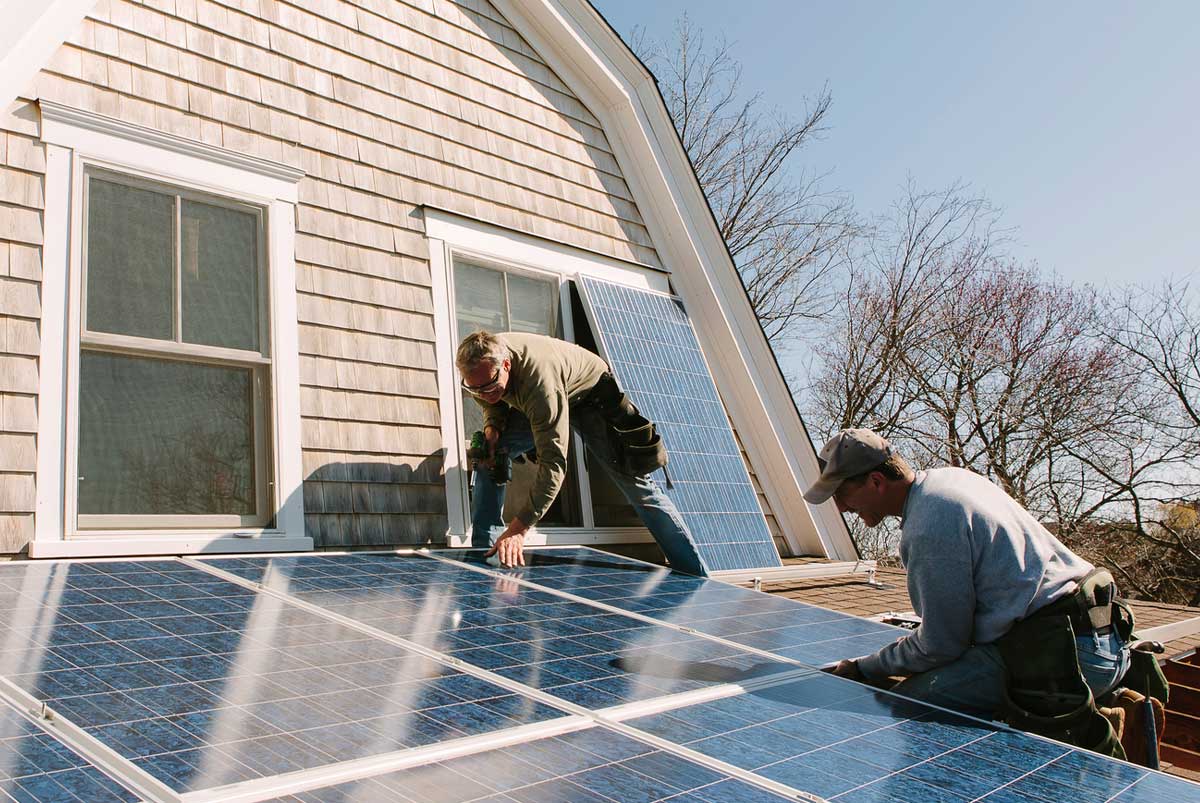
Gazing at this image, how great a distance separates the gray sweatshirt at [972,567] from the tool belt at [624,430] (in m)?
2.33

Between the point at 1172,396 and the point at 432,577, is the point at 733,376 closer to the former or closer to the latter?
the point at 432,577

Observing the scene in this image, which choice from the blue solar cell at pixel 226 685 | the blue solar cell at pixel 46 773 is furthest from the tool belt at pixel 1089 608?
the blue solar cell at pixel 46 773

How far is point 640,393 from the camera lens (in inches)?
258

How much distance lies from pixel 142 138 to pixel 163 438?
1.58m

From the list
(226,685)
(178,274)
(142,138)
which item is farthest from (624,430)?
(226,685)

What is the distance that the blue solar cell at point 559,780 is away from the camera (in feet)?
6.66

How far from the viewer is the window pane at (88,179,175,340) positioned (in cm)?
479

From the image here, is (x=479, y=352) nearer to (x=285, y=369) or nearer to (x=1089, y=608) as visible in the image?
(x=285, y=369)

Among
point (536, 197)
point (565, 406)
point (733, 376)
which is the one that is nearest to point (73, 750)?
point (565, 406)

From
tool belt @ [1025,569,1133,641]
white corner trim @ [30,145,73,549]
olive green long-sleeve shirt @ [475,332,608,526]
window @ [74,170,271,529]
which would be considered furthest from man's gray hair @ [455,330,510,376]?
tool belt @ [1025,569,1133,641]

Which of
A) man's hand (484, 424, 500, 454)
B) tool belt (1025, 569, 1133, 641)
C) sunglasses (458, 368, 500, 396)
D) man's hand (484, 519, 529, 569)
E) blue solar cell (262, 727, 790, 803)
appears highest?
sunglasses (458, 368, 500, 396)

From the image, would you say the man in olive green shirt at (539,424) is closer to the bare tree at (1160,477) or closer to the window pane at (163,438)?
the window pane at (163,438)

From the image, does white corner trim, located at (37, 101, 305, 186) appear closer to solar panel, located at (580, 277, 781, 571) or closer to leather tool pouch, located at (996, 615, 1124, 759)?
solar panel, located at (580, 277, 781, 571)

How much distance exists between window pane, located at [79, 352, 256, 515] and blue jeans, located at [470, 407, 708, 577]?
1288mm
